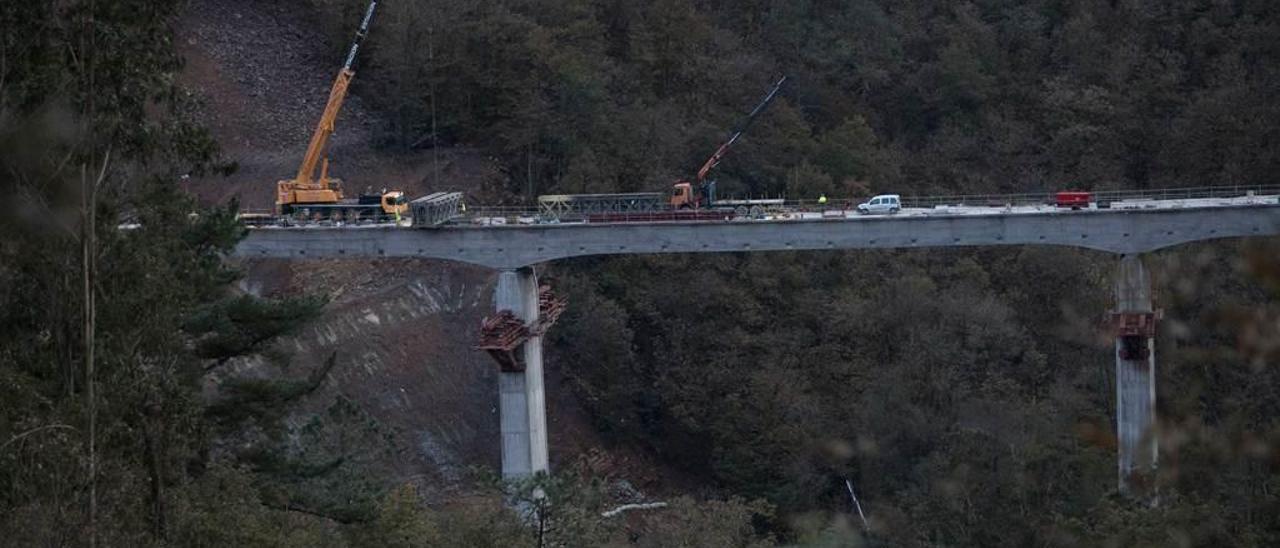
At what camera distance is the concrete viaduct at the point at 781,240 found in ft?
118

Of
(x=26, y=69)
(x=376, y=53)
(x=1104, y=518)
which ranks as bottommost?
(x=1104, y=518)

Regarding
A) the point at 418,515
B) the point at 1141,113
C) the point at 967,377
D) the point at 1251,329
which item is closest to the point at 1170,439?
the point at 1251,329

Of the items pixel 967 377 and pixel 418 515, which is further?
pixel 967 377

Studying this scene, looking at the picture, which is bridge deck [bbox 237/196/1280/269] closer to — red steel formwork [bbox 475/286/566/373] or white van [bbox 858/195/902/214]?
white van [bbox 858/195/902/214]

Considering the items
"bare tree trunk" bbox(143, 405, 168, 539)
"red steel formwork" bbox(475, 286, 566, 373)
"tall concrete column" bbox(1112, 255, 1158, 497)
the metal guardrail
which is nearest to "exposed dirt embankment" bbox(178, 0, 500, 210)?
the metal guardrail

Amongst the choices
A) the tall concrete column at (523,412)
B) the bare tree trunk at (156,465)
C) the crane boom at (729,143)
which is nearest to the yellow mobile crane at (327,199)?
the tall concrete column at (523,412)

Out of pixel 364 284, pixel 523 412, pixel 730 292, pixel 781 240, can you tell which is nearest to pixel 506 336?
pixel 523 412

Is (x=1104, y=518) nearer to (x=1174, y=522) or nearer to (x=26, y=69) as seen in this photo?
(x=1174, y=522)

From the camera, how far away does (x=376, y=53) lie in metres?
51.0

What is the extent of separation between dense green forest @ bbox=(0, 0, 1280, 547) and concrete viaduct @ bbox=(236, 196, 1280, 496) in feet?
3.30

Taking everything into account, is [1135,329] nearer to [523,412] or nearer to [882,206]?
[882,206]

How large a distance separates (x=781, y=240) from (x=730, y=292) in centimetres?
698

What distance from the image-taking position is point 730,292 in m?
44.0

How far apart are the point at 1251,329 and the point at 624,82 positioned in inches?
1777
